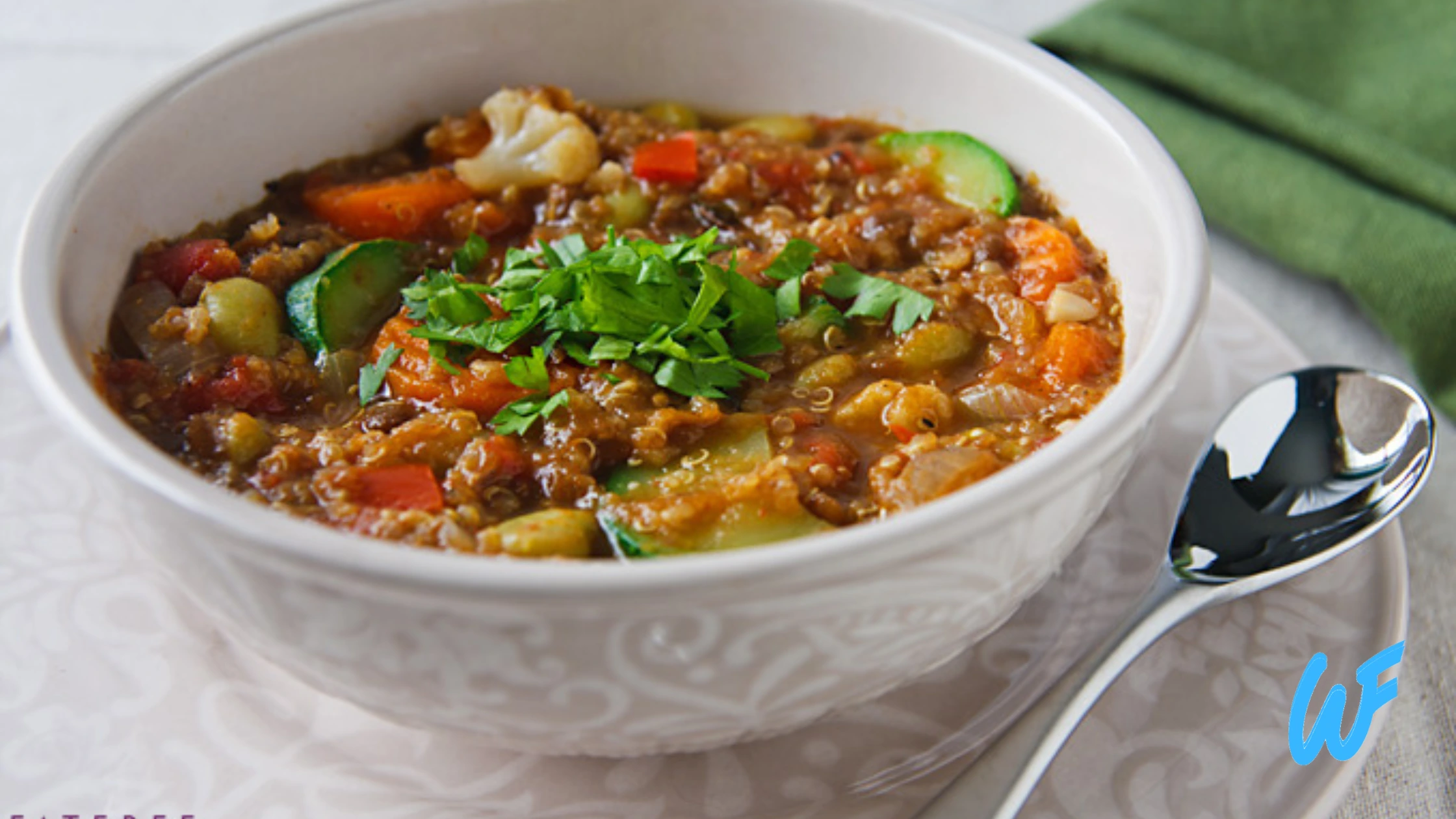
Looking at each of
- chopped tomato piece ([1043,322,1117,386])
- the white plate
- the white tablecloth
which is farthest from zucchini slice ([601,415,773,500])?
the white tablecloth

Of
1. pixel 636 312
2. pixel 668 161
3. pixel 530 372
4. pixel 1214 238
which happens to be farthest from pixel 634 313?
pixel 1214 238

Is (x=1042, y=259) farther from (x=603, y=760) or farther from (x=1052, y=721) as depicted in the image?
(x=603, y=760)

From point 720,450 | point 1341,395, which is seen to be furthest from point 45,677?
point 1341,395

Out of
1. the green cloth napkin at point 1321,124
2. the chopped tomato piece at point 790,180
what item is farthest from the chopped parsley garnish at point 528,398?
the green cloth napkin at point 1321,124

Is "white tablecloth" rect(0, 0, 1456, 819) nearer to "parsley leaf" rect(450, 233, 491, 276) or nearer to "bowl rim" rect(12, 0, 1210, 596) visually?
"bowl rim" rect(12, 0, 1210, 596)

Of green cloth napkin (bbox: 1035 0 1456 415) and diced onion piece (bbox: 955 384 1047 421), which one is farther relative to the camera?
green cloth napkin (bbox: 1035 0 1456 415)

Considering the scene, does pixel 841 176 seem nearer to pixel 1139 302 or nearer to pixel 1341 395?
pixel 1139 302
